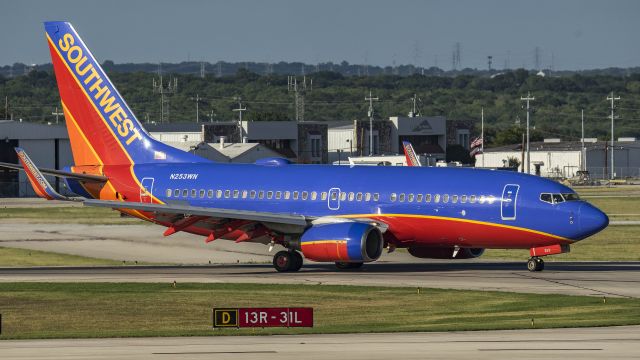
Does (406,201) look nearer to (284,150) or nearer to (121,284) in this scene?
(121,284)

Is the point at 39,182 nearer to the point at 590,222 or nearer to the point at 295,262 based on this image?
the point at 295,262

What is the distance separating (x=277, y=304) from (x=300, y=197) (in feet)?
42.3

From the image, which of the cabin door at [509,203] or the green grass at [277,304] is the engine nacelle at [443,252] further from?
the green grass at [277,304]

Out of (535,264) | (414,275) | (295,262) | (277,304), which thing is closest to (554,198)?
(535,264)

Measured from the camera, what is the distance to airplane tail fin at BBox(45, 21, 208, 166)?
57781mm

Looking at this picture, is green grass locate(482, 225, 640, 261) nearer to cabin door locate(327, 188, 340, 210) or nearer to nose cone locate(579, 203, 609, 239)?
nose cone locate(579, 203, 609, 239)

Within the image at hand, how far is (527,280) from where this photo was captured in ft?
154

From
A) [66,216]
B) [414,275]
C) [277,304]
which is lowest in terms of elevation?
→ [277,304]

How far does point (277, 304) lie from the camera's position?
133ft

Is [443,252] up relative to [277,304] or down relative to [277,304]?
up

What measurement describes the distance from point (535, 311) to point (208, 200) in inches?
811

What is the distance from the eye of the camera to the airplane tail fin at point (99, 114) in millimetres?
57781

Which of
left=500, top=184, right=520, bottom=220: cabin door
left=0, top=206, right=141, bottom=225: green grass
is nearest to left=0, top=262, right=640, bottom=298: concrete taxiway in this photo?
left=500, top=184, right=520, bottom=220: cabin door

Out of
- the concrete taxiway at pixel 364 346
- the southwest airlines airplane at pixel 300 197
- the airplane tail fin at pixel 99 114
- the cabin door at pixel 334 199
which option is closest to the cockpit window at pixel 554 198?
the southwest airlines airplane at pixel 300 197
